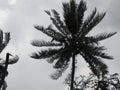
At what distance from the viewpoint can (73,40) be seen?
26.3 m

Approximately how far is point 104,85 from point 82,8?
858cm

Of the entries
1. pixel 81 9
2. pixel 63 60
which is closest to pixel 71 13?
pixel 81 9

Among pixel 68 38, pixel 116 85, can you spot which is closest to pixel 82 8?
pixel 68 38

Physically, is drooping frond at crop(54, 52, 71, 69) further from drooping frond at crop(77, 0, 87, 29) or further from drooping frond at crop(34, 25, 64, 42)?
drooping frond at crop(77, 0, 87, 29)

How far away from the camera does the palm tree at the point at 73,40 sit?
25.5m

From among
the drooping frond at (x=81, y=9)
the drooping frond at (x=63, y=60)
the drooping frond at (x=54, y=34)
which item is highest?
the drooping frond at (x=81, y=9)

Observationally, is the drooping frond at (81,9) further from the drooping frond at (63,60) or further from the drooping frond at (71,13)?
the drooping frond at (63,60)

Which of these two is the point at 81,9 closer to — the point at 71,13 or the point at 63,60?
the point at 71,13

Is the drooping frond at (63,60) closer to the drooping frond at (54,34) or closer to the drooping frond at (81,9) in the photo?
the drooping frond at (54,34)

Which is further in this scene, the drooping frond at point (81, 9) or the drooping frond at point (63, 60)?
the drooping frond at point (63, 60)

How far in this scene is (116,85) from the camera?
31.4 meters

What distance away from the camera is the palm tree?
1004 inches

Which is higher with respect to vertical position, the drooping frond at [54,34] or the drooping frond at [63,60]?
the drooping frond at [54,34]

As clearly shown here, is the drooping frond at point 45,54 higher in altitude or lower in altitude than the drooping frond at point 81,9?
lower
